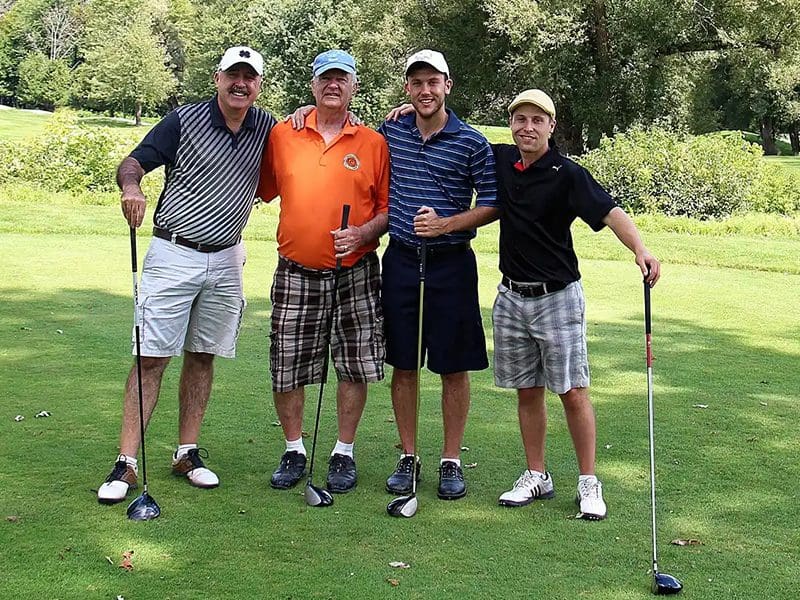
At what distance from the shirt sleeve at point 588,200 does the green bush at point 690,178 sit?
12.2m

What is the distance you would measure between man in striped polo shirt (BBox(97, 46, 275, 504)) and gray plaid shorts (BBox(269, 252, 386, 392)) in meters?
0.30

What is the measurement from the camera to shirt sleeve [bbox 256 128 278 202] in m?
4.59

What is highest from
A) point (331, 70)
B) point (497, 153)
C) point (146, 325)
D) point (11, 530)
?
point (331, 70)

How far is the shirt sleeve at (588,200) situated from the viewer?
4.08 meters

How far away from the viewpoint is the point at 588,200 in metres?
4.08

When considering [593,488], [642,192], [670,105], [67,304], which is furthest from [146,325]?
[670,105]

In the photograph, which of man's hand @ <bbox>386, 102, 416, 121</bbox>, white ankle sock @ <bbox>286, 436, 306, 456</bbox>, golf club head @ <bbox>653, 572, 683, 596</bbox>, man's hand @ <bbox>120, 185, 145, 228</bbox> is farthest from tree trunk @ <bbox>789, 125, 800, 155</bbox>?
golf club head @ <bbox>653, 572, 683, 596</bbox>

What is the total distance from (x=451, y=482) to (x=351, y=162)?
1426 mm

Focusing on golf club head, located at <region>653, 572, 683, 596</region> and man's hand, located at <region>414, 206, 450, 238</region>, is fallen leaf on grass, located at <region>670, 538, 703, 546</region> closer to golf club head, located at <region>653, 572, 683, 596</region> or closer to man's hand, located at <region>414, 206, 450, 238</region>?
golf club head, located at <region>653, 572, 683, 596</region>

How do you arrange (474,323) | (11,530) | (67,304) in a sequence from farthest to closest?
(67,304) → (474,323) → (11,530)

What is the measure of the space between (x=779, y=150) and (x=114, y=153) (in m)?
42.3

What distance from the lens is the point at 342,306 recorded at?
461 centimetres

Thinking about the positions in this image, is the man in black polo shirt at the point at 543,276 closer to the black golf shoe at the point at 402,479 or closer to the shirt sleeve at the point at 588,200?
the shirt sleeve at the point at 588,200

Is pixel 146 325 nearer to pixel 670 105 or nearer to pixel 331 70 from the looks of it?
pixel 331 70
